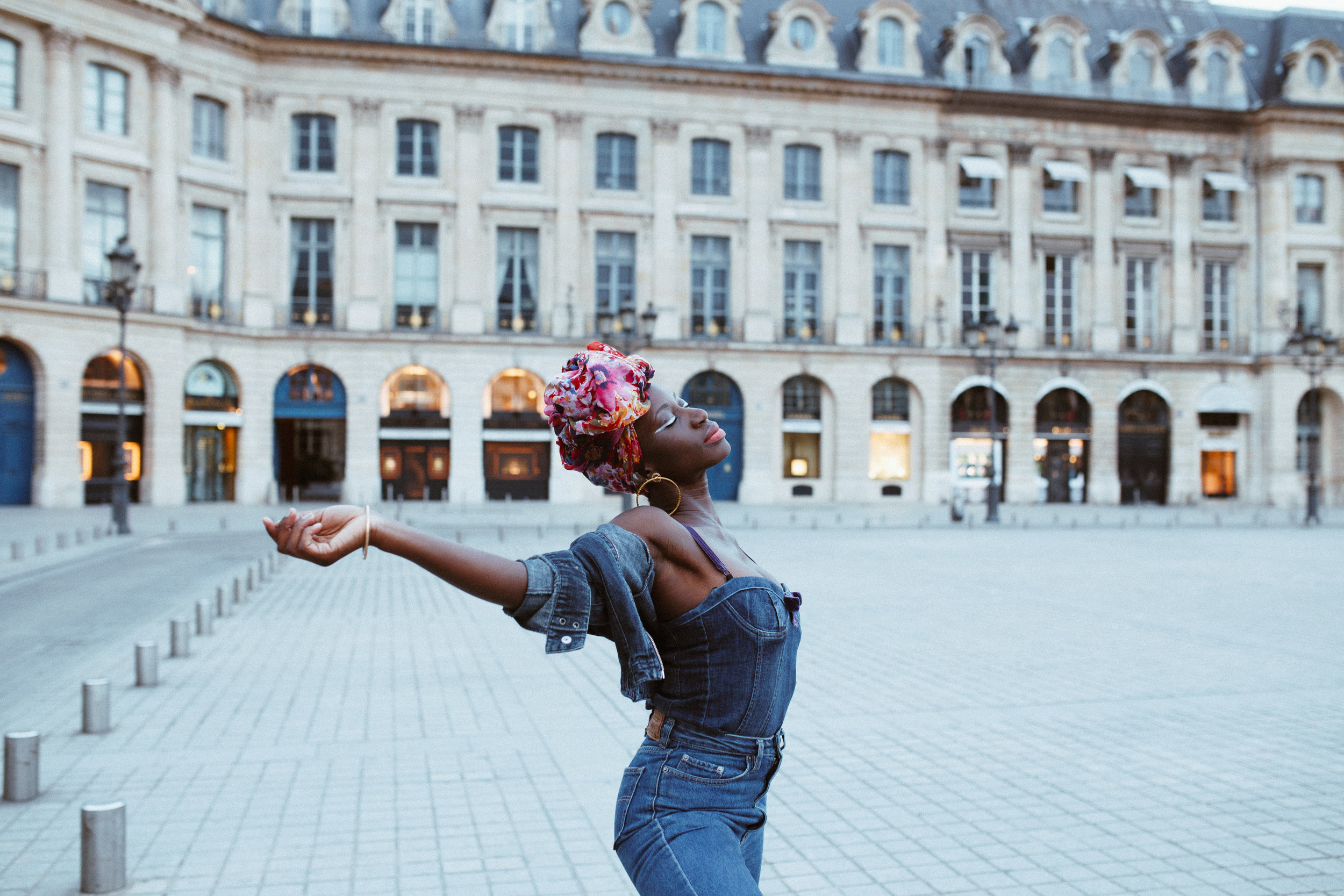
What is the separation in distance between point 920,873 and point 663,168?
128 feet

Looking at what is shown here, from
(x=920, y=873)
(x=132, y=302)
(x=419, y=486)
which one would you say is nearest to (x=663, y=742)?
(x=920, y=873)

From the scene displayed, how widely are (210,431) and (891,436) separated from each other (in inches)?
998

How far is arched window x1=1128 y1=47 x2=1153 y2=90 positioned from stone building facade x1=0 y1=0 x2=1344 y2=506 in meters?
0.20

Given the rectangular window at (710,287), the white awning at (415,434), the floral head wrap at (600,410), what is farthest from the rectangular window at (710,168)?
the floral head wrap at (600,410)

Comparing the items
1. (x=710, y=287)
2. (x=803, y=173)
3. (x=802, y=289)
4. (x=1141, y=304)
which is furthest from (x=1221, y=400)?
(x=710, y=287)

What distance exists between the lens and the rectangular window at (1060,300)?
1780 inches

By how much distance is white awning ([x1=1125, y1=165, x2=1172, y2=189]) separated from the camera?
4497cm

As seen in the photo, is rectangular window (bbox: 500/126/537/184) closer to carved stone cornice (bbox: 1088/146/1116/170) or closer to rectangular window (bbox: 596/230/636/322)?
rectangular window (bbox: 596/230/636/322)

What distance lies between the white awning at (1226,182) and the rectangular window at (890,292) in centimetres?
1322

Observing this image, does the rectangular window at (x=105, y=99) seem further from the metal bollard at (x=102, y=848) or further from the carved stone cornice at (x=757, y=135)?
the metal bollard at (x=102, y=848)

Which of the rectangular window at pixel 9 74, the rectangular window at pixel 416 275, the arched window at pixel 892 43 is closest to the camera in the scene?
the rectangular window at pixel 9 74

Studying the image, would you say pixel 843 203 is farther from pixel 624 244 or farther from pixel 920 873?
pixel 920 873

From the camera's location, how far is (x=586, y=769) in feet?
22.2

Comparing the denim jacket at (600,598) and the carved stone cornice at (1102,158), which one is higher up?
the carved stone cornice at (1102,158)
